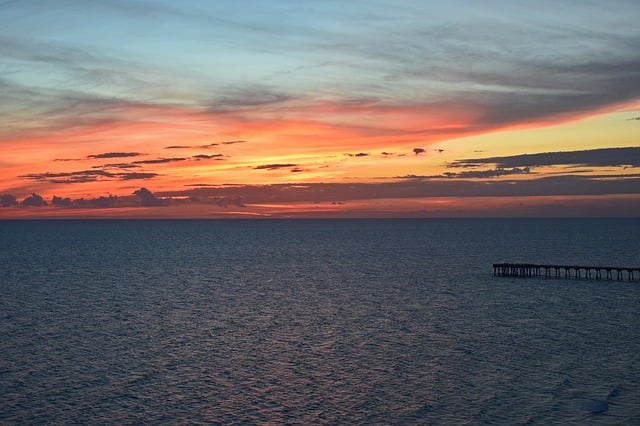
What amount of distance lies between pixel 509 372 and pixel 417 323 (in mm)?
19589

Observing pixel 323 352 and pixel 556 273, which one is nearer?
pixel 323 352

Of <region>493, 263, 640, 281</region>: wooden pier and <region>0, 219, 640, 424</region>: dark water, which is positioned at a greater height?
<region>0, 219, 640, 424</region>: dark water

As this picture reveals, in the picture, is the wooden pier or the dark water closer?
the dark water

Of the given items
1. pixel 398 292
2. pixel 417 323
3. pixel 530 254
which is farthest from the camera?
pixel 530 254

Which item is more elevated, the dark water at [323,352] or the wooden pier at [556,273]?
the dark water at [323,352]

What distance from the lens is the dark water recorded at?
3775 cm

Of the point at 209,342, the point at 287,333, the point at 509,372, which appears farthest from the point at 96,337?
the point at 509,372

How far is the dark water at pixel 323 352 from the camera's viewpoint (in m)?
37.8

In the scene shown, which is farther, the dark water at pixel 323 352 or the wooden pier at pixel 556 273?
the wooden pier at pixel 556 273

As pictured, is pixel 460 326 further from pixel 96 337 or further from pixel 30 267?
pixel 30 267

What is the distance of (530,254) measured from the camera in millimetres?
161750

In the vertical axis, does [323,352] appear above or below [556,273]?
above

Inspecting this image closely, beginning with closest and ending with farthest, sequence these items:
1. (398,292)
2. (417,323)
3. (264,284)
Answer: (417,323)
(398,292)
(264,284)

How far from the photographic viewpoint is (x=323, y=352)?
169 ft
